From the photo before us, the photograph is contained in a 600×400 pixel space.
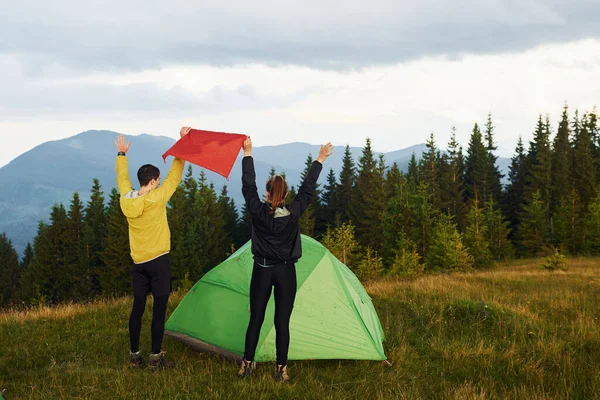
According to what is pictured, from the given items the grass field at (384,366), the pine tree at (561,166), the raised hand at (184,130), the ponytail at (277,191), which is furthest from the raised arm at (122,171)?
the pine tree at (561,166)

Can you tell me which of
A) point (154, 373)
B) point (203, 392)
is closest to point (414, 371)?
point (203, 392)

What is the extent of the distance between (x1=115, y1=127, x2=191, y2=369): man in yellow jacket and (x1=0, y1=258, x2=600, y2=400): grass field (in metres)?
0.66

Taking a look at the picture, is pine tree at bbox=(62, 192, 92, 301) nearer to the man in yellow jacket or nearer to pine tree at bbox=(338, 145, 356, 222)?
pine tree at bbox=(338, 145, 356, 222)

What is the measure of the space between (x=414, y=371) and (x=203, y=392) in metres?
3.00

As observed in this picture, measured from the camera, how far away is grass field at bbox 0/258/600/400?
5496mm

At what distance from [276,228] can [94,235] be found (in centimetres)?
5327

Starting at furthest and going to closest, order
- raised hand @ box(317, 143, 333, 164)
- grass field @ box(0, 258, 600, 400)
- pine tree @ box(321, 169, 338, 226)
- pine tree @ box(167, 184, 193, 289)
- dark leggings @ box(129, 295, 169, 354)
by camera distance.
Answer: pine tree @ box(321, 169, 338, 226)
pine tree @ box(167, 184, 193, 289)
dark leggings @ box(129, 295, 169, 354)
raised hand @ box(317, 143, 333, 164)
grass field @ box(0, 258, 600, 400)

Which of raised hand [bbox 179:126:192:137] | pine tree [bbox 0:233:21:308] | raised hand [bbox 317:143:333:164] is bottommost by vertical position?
pine tree [bbox 0:233:21:308]

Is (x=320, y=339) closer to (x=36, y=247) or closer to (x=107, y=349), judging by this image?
(x=107, y=349)

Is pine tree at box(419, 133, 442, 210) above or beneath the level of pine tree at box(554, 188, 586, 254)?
above

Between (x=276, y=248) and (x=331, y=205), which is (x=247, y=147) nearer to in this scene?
(x=276, y=248)

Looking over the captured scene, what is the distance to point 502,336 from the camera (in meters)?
8.38

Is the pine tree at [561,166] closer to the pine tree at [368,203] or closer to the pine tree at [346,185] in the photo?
the pine tree at [368,203]

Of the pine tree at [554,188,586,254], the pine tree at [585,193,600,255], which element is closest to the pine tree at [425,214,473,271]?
the pine tree at [585,193,600,255]
